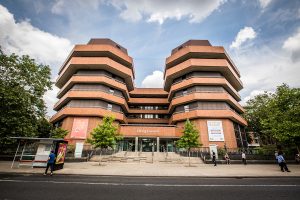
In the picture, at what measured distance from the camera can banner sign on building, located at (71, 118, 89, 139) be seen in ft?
96.5

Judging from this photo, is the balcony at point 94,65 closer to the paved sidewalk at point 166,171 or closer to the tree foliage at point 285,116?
the paved sidewalk at point 166,171

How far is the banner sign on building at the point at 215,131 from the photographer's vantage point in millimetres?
29359

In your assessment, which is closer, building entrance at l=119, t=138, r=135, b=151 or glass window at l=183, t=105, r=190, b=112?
glass window at l=183, t=105, r=190, b=112

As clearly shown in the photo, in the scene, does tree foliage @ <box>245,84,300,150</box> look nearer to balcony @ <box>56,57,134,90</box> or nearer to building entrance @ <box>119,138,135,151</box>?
building entrance @ <box>119,138,135,151</box>

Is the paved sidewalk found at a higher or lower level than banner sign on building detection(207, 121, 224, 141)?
Answer: lower

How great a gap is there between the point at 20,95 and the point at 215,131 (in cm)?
3013

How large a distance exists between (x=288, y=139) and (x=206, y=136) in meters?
12.7

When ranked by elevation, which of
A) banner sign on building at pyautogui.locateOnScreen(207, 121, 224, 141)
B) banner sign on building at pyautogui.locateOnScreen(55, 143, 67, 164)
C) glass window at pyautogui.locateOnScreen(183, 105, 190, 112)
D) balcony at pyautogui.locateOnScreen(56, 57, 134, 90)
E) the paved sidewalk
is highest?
balcony at pyautogui.locateOnScreen(56, 57, 134, 90)

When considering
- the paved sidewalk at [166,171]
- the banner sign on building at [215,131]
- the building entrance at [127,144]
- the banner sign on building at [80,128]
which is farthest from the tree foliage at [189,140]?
the banner sign on building at [80,128]

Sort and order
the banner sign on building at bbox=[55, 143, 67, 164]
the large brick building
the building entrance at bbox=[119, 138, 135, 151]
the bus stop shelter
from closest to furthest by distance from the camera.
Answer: the banner sign on building at bbox=[55, 143, 67, 164]
the bus stop shelter
the large brick building
the building entrance at bbox=[119, 138, 135, 151]

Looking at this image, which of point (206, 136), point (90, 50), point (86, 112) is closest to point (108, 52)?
point (90, 50)

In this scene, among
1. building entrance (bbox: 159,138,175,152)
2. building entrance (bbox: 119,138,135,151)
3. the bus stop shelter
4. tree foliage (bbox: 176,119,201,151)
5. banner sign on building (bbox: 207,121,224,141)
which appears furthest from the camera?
building entrance (bbox: 119,138,135,151)

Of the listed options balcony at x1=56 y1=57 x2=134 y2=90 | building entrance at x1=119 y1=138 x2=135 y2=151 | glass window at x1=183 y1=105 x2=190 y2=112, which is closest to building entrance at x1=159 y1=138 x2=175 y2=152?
building entrance at x1=119 y1=138 x2=135 y2=151

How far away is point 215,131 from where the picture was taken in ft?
97.7
